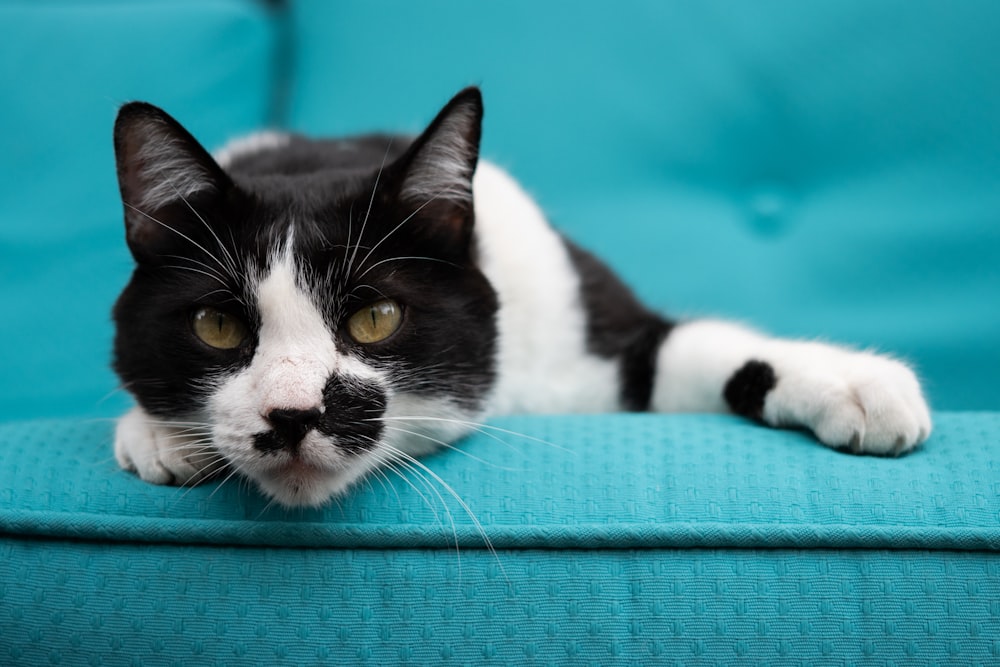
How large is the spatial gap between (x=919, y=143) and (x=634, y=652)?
4.95ft

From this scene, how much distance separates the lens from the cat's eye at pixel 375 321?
39.3 inches

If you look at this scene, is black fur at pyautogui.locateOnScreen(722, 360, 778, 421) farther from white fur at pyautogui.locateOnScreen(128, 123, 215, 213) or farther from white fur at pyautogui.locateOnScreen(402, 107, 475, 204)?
white fur at pyautogui.locateOnScreen(128, 123, 215, 213)

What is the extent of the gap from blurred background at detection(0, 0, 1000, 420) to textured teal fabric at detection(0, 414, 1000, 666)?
2.38ft

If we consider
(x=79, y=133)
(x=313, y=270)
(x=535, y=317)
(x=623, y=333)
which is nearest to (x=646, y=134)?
(x=623, y=333)

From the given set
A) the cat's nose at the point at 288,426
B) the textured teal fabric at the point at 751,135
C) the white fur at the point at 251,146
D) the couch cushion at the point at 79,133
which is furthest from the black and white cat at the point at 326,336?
the couch cushion at the point at 79,133

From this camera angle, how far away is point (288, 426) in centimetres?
86

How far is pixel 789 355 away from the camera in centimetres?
116

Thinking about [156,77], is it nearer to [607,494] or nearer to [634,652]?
[607,494]

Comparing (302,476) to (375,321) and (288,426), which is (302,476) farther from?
(375,321)

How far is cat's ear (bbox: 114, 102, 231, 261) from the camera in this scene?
994 millimetres

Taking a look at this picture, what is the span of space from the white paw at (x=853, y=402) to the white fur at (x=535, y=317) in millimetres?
354

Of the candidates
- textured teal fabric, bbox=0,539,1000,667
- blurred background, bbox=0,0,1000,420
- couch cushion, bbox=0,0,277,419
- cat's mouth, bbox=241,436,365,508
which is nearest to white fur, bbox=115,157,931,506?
cat's mouth, bbox=241,436,365,508

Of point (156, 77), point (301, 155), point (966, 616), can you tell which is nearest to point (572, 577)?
point (966, 616)

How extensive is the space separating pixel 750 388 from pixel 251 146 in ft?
3.40
